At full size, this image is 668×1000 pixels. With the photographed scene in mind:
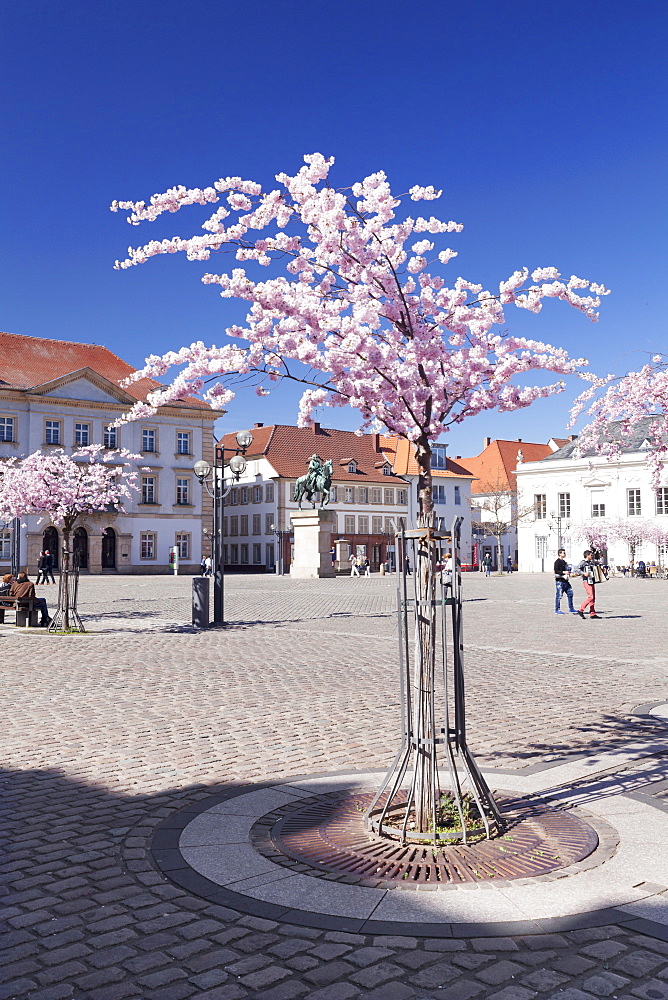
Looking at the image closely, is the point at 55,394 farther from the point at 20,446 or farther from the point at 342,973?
the point at 342,973

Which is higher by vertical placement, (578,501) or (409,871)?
(578,501)

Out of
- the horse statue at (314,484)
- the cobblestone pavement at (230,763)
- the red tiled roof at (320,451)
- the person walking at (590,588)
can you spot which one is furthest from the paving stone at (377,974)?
the red tiled roof at (320,451)

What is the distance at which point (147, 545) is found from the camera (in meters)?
62.6

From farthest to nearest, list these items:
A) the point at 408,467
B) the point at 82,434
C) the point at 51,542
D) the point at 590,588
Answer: the point at 408,467
the point at 82,434
the point at 51,542
the point at 590,588

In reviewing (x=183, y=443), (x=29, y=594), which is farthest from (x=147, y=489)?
(x=29, y=594)

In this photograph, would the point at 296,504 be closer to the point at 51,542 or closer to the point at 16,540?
the point at 51,542

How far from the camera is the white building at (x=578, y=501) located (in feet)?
222

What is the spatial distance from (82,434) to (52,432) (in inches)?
79.5

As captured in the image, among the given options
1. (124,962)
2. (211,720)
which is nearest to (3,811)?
(124,962)

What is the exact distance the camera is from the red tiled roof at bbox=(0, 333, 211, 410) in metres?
58.5

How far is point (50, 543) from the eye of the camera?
5791 cm

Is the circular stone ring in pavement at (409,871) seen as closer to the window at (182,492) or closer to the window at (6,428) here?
the window at (6,428)

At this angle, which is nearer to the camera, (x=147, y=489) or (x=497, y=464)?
(x=147, y=489)

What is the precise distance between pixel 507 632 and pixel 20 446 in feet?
149
